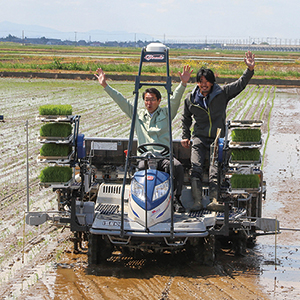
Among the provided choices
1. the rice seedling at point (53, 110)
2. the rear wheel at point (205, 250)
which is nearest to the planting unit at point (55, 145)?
the rice seedling at point (53, 110)

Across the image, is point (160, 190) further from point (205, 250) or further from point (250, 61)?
point (250, 61)

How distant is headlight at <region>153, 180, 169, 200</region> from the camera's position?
581 centimetres

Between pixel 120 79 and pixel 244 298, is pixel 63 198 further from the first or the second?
pixel 120 79

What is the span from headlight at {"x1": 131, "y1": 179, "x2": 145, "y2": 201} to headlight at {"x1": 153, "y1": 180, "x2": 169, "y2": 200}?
0.42ft

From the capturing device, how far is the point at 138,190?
5.91m

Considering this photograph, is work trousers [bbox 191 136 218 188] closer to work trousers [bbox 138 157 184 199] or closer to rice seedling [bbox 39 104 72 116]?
work trousers [bbox 138 157 184 199]

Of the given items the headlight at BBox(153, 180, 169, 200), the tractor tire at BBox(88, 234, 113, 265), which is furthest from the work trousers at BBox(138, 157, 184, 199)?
the tractor tire at BBox(88, 234, 113, 265)

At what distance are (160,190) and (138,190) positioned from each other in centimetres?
24

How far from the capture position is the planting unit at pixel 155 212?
5707mm

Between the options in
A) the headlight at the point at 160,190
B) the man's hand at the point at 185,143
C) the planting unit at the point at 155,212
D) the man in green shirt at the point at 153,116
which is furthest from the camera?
the man's hand at the point at 185,143

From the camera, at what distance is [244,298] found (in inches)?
205

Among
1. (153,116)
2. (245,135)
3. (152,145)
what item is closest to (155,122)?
(153,116)

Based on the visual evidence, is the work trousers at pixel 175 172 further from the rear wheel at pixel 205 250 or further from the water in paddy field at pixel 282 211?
the water in paddy field at pixel 282 211

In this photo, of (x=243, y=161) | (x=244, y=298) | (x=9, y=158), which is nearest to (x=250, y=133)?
(x=243, y=161)
